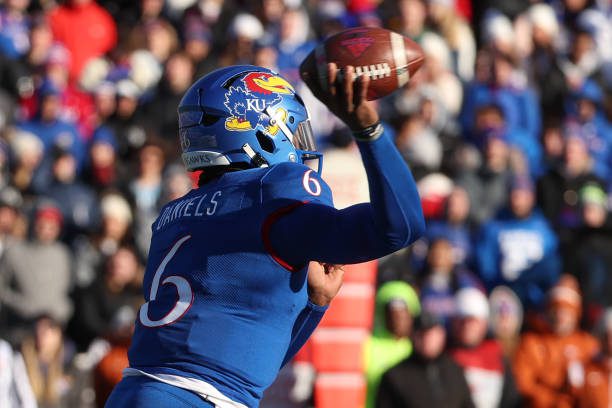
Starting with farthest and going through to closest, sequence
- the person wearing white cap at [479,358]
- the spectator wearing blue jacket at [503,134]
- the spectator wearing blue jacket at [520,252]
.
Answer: the spectator wearing blue jacket at [503,134] < the spectator wearing blue jacket at [520,252] < the person wearing white cap at [479,358]

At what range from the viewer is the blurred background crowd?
861 cm

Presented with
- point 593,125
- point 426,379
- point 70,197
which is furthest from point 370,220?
point 593,125

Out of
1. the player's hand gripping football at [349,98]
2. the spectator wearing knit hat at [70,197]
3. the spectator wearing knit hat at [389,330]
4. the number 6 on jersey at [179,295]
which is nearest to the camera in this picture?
the player's hand gripping football at [349,98]

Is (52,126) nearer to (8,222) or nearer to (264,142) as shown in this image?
(8,222)

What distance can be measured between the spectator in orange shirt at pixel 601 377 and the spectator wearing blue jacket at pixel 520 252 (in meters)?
0.99

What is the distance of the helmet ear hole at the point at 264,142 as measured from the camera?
3.80 m

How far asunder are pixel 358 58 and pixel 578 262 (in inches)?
276

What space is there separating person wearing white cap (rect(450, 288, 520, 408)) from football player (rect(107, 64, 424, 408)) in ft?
15.9

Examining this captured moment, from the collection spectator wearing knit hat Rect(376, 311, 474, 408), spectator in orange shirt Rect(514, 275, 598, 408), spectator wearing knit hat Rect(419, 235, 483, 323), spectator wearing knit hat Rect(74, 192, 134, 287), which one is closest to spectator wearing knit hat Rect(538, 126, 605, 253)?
spectator in orange shirt Rect(514, 275, 598, 408)

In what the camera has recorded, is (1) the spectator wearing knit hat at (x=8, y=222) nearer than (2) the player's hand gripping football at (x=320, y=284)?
No

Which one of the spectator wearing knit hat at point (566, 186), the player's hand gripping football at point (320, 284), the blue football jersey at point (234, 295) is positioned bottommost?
the spectator wearing knit hat at point (566, 186)

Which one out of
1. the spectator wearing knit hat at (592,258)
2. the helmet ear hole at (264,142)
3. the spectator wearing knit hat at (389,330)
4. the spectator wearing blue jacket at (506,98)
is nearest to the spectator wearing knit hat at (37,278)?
the spectator wearing knit hat at (389,330)

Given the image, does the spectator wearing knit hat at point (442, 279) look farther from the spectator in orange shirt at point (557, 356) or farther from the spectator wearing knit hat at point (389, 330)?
the spectator in orange shirt at point (557, 356)

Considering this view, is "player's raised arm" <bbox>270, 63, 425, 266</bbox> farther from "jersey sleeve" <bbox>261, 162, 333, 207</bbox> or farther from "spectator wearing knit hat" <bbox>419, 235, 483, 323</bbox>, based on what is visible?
"spectator wearing knit hat" <bbox>419, 235, 483, 323</bbox>
